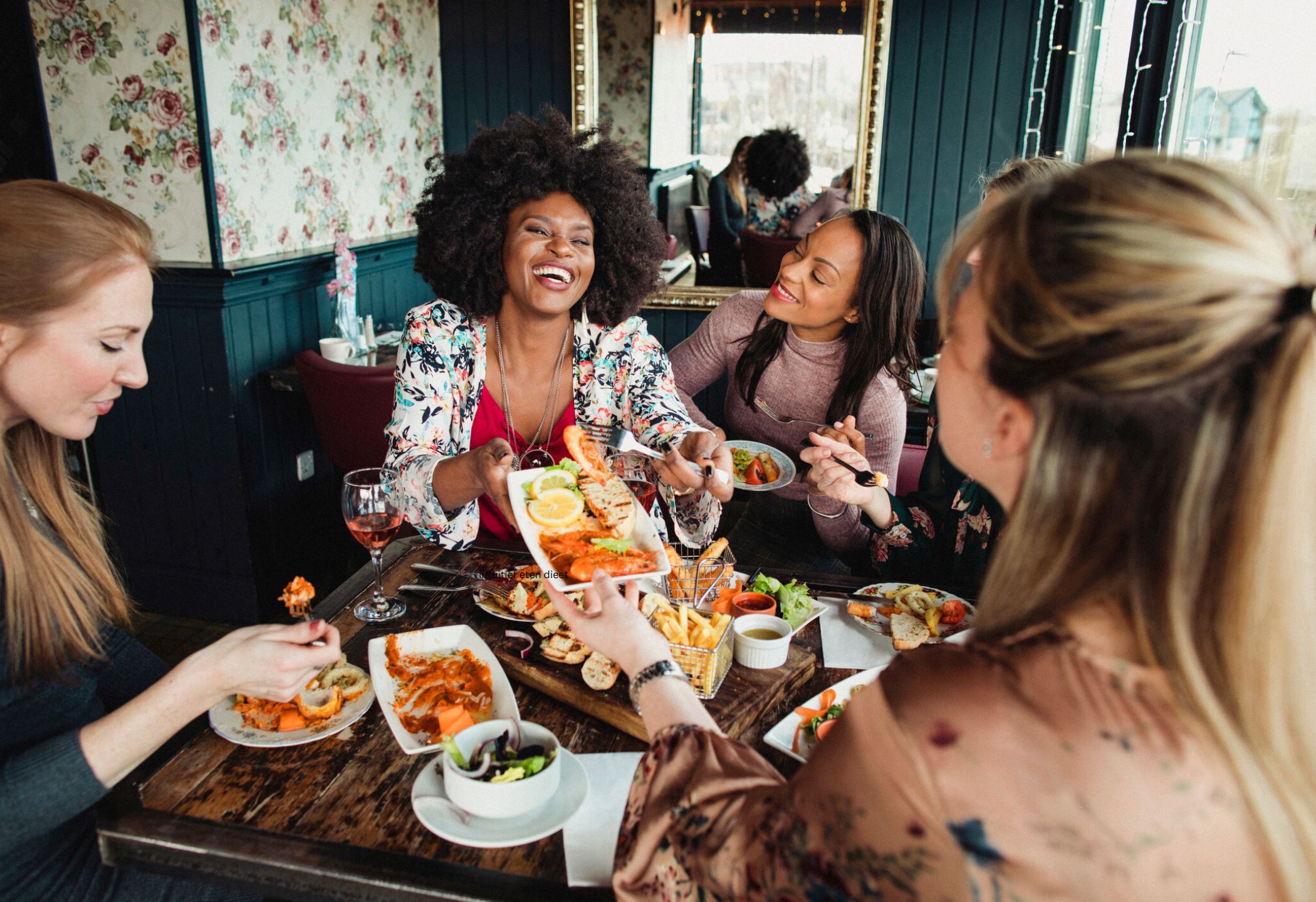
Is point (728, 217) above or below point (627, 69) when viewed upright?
below

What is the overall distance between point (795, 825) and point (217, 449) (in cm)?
299

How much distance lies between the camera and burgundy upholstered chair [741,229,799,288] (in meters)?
3.94

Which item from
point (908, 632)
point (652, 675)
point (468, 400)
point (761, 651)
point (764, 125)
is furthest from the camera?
point (764, 125)

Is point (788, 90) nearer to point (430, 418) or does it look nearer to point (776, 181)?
point (776, 181)

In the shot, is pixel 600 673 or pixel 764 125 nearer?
pixel 600 673

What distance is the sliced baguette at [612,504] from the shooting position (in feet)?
4.88

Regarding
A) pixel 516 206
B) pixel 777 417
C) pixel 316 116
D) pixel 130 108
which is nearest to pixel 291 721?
pixel 516 206

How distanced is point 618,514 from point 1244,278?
1.03 metres

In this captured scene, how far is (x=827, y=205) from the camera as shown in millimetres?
3893

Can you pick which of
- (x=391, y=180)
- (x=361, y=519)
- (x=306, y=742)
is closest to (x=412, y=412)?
(x=361, y=519)

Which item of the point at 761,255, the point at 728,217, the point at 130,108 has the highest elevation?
the point at 130,108

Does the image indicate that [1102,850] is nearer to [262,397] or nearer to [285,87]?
[262,397]

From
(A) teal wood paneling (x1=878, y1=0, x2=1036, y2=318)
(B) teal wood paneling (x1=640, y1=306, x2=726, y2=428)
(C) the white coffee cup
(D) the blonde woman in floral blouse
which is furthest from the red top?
(A) teal wood paneling (x1=878, y1=0, x2=1036, y2=318)

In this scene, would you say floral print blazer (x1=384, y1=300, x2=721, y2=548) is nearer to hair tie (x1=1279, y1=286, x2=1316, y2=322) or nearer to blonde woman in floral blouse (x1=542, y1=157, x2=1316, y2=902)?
blonde woman in floral blouse (x1=542, y1=157, x2=1316, y2=902)
